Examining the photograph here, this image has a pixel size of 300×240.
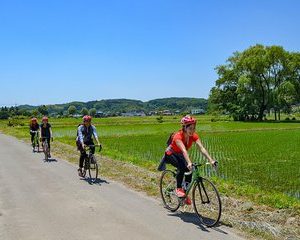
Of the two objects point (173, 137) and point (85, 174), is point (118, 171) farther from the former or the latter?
point (173, 137)

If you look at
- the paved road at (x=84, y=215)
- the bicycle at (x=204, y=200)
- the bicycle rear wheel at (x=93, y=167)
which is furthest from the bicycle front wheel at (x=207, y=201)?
the bicycle rear wheel at (x=93, y=167)

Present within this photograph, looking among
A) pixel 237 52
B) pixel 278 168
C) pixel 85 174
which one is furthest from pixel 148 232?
pixel 237 52

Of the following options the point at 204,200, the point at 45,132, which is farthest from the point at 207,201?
the point at 45,132

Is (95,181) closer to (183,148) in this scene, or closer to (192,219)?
(192,219)

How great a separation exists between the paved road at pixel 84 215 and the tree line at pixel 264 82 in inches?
2694

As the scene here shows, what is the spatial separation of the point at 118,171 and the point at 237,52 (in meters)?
75.6

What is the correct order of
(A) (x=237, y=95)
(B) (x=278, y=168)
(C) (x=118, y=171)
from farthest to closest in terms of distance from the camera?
(A) (x=237, y=95) < (B) (x=278, y=168) < (C) (x=118, y=171)

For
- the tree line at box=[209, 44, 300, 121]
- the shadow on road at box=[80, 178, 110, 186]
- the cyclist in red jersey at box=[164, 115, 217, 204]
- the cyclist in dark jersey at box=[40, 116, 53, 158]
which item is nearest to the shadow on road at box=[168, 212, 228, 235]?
the cyclist in red jersey at box=[164, 115, 217, 204]

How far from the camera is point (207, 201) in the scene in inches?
301

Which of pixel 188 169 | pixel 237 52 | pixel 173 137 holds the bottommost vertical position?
pixel 188 169

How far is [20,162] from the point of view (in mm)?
17984

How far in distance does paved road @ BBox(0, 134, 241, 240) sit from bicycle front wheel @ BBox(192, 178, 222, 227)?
0.23m

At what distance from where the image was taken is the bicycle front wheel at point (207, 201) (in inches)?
288

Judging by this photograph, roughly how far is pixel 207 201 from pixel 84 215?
2543 millimetres
